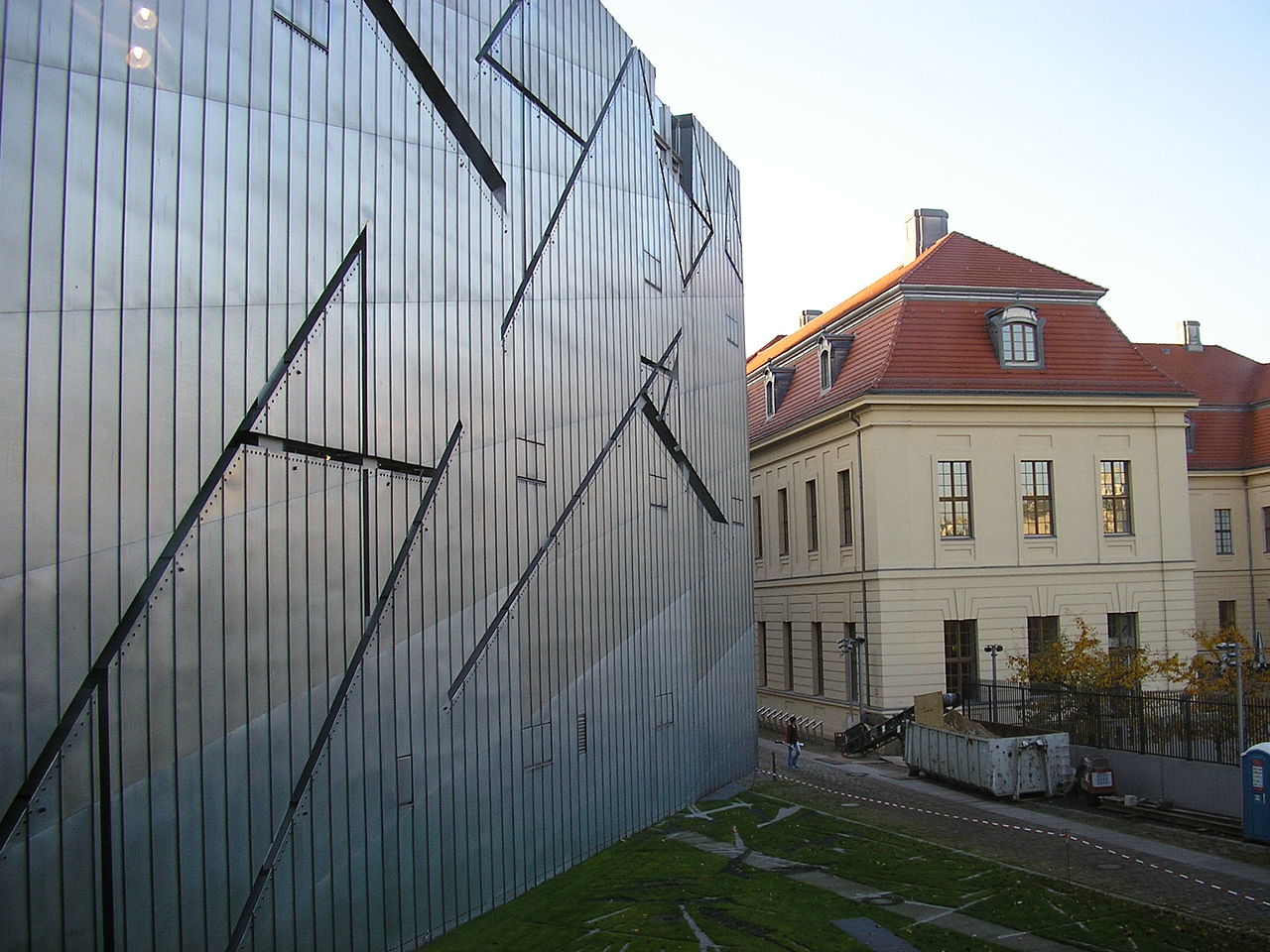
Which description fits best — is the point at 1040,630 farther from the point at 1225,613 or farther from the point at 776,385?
the point at 1225,613

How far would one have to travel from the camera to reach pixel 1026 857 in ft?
62.0

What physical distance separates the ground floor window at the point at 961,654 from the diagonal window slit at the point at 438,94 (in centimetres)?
2779

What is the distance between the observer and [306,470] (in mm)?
11250

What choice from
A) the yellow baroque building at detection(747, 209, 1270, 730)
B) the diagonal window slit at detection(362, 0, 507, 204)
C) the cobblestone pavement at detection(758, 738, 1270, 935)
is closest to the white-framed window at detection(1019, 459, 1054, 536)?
the yellow baroque building at detection(747, 209, 1270, 730)

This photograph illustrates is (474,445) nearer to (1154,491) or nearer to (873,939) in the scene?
(873,939)

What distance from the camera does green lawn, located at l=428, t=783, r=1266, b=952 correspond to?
43.1 feet

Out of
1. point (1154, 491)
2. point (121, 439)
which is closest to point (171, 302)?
point (121, 439)

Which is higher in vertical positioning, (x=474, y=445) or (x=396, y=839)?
(x=474, y=445)

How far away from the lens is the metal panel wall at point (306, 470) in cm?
875

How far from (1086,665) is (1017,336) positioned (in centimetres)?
1156

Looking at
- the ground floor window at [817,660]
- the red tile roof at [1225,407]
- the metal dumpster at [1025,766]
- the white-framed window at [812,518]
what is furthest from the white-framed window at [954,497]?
the red tile roof at [1225,407]

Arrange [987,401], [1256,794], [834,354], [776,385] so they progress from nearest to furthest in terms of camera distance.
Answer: [1256,794] < [987,401] < [834,354] < [776,385]

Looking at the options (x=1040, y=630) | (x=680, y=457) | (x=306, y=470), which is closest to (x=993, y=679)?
(x=1040, y=630)

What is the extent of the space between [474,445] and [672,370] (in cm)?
893
